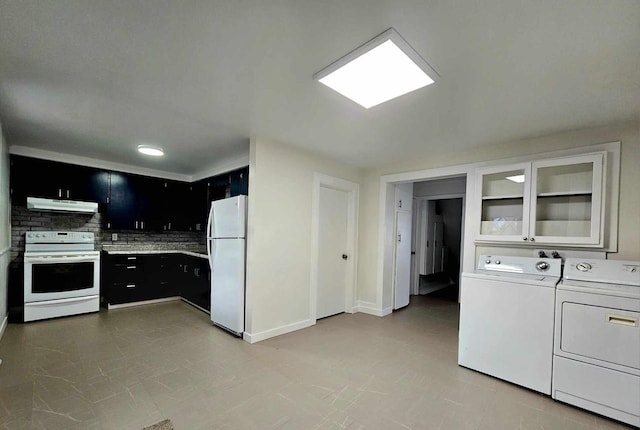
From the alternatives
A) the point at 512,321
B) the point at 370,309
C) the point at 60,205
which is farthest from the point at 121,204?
the point at 512,321

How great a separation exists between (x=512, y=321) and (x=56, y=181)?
607 cm

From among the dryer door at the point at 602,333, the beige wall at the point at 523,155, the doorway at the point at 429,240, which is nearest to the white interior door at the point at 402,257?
the doorway at the point at 429,240

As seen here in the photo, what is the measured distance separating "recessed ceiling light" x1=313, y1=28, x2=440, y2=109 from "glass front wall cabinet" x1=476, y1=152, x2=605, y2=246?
1828mm

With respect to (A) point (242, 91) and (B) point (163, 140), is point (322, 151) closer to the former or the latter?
(A) point (242, 91)

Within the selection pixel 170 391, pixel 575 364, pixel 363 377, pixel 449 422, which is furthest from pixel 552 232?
pixel 170 391

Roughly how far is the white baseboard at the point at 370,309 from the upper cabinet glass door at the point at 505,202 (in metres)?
1.95

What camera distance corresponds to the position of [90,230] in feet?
15.1

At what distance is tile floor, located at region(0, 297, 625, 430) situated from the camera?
6.15ft

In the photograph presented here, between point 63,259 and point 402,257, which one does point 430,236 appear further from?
point 63,259

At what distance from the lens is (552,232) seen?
2.79 m

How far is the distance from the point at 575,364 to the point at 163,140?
4.71 metres

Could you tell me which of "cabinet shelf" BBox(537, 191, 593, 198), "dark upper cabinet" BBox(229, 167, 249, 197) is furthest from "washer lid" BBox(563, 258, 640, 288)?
"dark upper cabinet" BBox(229, 167, 249, 197)

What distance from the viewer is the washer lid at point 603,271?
218 cm

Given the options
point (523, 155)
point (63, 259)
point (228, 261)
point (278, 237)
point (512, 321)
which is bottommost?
point (512, 321)
